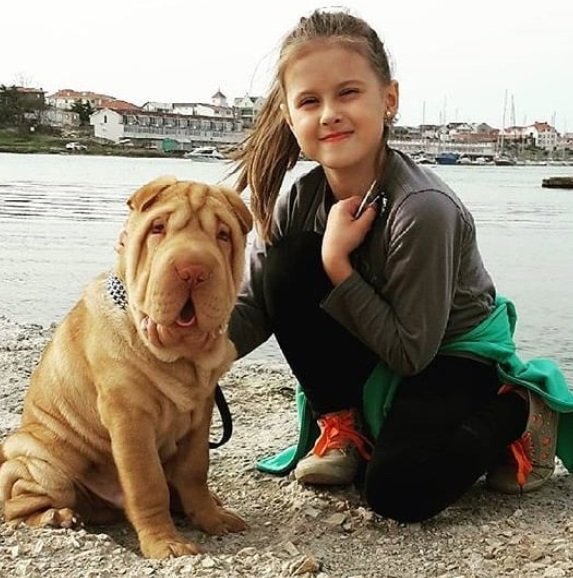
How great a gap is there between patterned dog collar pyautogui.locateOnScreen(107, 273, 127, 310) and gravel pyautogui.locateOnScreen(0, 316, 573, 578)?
0.69m

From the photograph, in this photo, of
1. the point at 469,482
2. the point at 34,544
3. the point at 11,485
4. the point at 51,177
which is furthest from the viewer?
the point at 51,177

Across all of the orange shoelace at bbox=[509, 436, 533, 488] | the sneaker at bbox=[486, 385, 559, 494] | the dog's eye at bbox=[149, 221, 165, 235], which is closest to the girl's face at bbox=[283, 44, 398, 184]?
the dog's eye at bbox=[149, 221, 165, 235]

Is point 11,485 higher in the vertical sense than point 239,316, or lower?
lower

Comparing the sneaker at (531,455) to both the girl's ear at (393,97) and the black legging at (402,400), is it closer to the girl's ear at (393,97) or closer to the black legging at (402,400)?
the black legging at (402,400)

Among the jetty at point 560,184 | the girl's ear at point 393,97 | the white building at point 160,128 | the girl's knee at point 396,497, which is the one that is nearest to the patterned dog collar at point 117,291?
the girl's knee at point 396,497

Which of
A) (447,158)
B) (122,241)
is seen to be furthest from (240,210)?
(447,158)

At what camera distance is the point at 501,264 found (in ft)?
38.9

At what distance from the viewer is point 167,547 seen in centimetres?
288

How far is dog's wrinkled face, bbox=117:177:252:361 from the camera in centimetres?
272

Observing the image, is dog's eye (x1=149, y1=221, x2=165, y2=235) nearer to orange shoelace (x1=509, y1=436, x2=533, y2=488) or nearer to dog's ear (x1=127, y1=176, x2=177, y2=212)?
dog's ear (x1=127, y1=176, x2=177, y2=212)

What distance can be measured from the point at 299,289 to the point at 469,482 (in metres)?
0.91

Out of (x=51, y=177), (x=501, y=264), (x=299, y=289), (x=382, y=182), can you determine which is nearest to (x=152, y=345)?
(x=299, y=289)

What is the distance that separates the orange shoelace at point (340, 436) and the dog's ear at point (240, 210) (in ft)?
3.76

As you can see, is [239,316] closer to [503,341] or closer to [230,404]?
[503,341]
